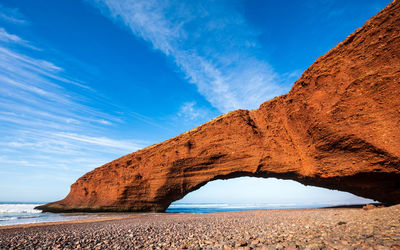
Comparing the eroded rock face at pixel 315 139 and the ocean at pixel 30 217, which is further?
the ocean at pixel 30 217

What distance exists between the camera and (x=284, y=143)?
14992 mm

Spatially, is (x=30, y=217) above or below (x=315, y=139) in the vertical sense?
below

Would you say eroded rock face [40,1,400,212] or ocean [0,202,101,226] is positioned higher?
eroded rock face [40,1,400,212]

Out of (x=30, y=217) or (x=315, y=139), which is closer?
(x=315, y=139)

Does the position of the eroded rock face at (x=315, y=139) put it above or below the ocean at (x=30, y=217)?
above

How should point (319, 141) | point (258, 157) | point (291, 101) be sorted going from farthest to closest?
point (258, 157), point (291, 101), point (319, 141)

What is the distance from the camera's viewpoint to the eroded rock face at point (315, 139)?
976cm

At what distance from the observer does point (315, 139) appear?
12.5 metres

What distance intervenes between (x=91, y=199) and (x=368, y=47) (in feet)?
100

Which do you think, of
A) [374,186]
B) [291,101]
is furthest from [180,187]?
[374,186]

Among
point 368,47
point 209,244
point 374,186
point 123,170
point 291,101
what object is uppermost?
point 368,47

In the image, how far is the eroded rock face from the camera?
9758 mm

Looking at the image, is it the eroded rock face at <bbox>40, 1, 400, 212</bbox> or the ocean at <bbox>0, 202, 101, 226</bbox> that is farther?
the ocean at <bbox>0, 202, 101, 226</bbox>

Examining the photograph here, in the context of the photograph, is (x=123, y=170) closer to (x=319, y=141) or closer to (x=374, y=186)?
(x=319, y=141)
